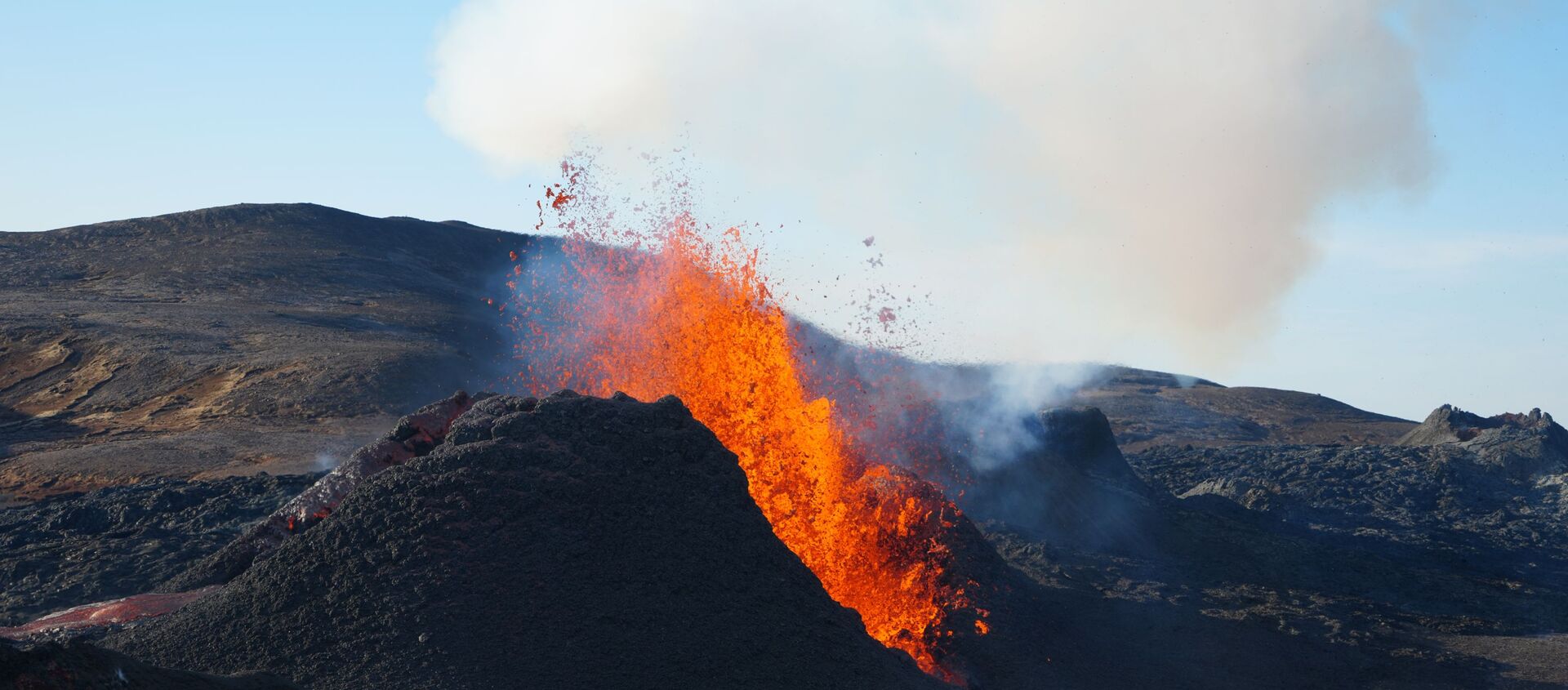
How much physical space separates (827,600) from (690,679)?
209 cm

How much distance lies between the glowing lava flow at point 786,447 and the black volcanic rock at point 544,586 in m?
2.93

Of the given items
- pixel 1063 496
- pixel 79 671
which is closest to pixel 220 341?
pixel 1063 496

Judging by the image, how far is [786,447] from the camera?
15.2 meters

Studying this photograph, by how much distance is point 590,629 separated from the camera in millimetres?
9461

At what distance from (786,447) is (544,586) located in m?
5.90

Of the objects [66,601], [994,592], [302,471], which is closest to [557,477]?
[994,592]

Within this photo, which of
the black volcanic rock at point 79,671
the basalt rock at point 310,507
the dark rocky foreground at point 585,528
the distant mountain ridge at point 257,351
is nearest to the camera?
the black volcanic rock at point 79,671

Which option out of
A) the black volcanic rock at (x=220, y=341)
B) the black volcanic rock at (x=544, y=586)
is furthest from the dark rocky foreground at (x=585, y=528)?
the black volcanic rock at (x=220, y=341)

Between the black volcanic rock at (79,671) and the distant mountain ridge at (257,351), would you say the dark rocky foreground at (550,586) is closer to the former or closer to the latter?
the black volcanic rock at (79,671)

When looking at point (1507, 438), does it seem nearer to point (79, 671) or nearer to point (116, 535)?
point (116, 535)

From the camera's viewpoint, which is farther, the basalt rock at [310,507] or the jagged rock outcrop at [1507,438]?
the jagged rock outcrop at [1507,438]

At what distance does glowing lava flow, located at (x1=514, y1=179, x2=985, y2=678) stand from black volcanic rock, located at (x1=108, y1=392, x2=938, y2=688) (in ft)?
9.60

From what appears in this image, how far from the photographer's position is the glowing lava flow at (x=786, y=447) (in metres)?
14.5

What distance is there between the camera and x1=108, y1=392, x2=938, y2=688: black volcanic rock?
358 inches
